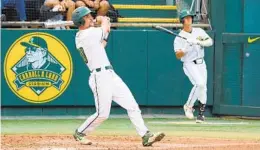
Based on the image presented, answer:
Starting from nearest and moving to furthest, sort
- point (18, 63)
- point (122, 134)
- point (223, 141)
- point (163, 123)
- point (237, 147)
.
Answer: point (237, 147) < point (223, 141) < point (122, 134) < point (163, 123) < point (18, 63)

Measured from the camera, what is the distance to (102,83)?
8.83 meters

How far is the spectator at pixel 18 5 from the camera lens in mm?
13523

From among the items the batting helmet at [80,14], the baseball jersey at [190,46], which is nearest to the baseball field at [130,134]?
the baseball jersey at [190,46]

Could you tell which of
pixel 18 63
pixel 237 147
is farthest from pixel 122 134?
pixel 18 63

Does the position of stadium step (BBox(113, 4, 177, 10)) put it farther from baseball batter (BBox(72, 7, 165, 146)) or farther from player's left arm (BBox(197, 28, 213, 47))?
baseball batter (BBox(72, 7, 165, 146))

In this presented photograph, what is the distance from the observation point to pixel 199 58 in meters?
12.9

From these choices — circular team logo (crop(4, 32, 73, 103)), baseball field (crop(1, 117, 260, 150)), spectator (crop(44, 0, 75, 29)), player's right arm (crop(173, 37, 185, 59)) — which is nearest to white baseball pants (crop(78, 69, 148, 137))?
baseball field (crop(1, 117, 260, 150))

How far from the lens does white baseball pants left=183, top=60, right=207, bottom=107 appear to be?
12.8 m

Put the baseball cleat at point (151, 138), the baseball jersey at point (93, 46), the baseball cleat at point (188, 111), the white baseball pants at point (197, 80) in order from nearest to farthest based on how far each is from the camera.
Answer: the baseball cleat at point (151, 138) → the baseball jersey at point (93, 46) → the white baseball pants at point (197, 80) → the baseball cleat at point (188, 111)

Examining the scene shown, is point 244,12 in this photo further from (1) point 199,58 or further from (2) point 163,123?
(2) point 163,123

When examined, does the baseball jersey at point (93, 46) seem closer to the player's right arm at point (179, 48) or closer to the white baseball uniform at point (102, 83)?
the white baseball uniform at point (102, 83)

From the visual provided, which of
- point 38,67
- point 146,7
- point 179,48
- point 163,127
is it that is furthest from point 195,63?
point 38,67

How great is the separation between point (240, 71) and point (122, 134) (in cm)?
389

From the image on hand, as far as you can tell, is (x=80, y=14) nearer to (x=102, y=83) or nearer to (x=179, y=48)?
(x=102, y=83)
